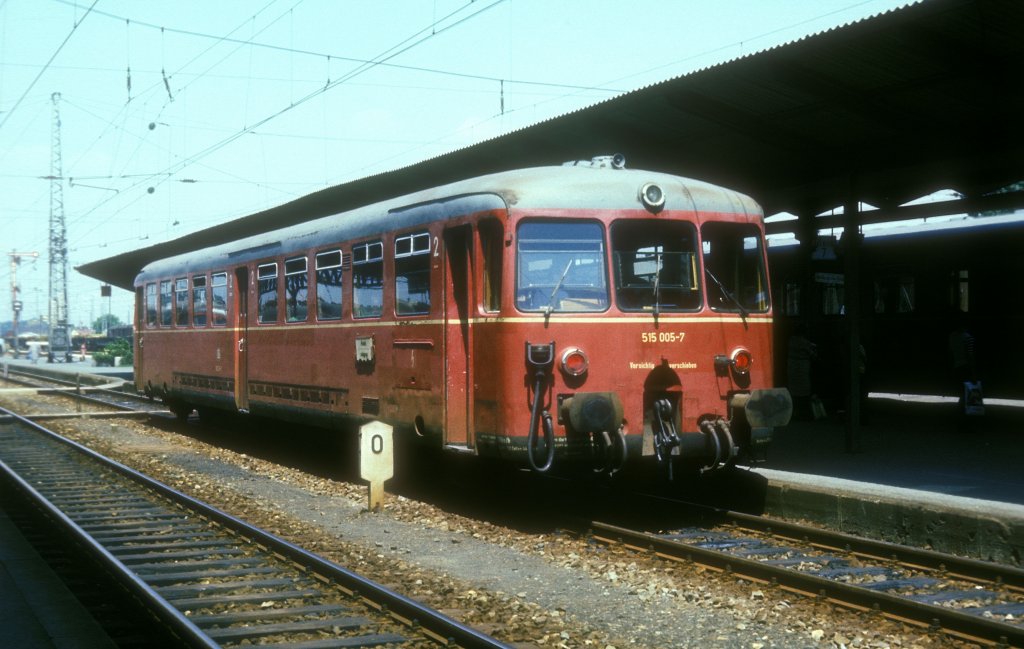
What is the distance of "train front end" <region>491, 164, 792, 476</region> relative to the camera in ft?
30.1

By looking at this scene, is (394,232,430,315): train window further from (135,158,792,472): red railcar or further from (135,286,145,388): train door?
(135,286,145,388): train door

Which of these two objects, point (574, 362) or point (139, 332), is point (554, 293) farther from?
point (139, 332)

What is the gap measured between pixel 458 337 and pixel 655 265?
191cm

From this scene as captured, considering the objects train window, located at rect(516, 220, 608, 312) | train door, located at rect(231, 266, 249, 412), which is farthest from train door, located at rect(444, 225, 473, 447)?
train door, located at rect(231, 266, 249, 412)

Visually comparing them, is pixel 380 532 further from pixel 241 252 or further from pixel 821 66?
pixel 241 252

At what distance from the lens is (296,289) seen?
45.5ft

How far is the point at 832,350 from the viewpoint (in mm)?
19953

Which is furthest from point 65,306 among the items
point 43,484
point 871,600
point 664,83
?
point 871,600

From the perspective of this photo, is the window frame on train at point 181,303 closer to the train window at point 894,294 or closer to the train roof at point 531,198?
the train roof at point 531,198

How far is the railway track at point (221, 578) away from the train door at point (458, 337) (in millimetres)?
2033

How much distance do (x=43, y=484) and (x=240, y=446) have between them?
4.83m

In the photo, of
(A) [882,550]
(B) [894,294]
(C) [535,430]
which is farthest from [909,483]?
(B) [894,294]

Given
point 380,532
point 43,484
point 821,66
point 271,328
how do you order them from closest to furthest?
point 380,532, point 821,66, point 43,484, point 271,328

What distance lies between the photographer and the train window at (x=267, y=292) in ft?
47.8
